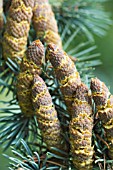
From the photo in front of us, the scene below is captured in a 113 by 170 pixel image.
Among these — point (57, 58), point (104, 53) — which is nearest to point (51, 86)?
point (57, 58)

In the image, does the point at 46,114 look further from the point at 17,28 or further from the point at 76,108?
the point at 17,28

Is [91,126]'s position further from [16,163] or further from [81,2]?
[81,2]

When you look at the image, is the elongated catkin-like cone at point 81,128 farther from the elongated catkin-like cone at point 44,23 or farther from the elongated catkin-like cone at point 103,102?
the elongated catkin-like cone at point 44,23

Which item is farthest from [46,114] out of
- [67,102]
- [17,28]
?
[17,28]

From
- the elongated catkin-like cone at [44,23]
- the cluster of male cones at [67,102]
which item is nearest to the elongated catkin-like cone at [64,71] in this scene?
the cluster of male cones at [67,102]

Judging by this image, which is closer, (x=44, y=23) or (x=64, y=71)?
(x=64, y=71)
